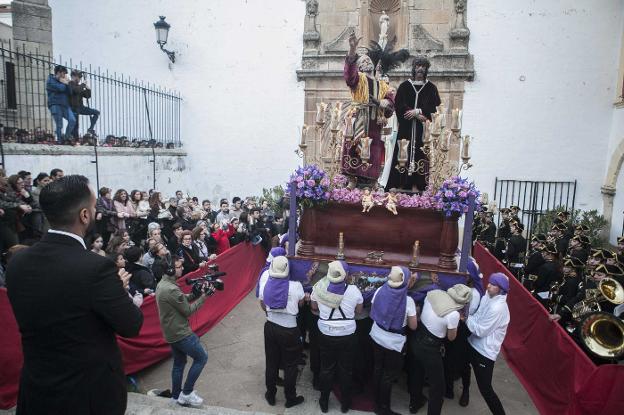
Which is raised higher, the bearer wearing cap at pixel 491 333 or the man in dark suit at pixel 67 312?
the man in dark suit at pixel 67 312

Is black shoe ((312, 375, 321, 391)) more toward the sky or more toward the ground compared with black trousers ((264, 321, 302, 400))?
more toward the ground

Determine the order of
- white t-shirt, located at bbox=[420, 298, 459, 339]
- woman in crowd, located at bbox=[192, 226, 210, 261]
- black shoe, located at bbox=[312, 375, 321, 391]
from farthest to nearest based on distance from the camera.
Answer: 1. woman in crowd, located at bbox=[192, 226, 210, 261]
2. black shoe, located at bbox=[312, 375, 321, 391]
3. white t-shirt, located at bbox=[420, 298, 459, 339]

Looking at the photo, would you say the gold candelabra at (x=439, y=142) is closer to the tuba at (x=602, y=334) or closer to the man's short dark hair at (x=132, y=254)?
the tuba at (x=602, y=334)

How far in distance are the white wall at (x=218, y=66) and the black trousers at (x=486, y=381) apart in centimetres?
947

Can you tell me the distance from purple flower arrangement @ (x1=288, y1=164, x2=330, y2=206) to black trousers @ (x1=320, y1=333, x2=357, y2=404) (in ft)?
5.63

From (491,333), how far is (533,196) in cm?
877

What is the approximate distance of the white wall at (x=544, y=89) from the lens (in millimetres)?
11609

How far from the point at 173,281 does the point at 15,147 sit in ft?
18.2

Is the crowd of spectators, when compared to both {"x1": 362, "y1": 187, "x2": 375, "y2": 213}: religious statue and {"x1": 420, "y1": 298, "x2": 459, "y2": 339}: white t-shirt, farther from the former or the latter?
{"x1": 420, "y1": 298, "x2": 459, "y2": 339}: white t-shirt

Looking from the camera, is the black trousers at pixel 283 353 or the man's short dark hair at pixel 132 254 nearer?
the black trousers at pixel 283 353

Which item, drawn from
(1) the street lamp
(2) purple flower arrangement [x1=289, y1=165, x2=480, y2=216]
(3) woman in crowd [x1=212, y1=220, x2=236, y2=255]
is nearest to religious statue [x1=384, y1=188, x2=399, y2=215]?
A: (2) purple flower arrangement [x1=289, y1=165, x2=480, y2=216]

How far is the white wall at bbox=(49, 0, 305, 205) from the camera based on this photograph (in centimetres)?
1314

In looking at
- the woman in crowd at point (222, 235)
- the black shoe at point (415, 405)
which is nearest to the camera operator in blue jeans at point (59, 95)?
the woman in crowd at point (222, 235)

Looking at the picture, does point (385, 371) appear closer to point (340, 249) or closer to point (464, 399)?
point (464, 399)
